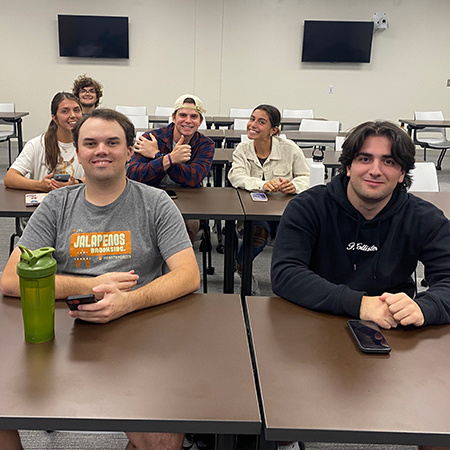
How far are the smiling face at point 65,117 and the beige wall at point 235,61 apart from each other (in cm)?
554

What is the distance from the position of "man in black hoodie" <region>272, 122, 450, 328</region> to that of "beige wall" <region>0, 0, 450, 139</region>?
6873 mm

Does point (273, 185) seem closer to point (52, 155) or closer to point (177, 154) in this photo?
point (177, 154)

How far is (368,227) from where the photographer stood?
5.21 ft

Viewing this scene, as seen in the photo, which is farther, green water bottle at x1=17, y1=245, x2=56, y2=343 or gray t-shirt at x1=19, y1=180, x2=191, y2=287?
gray t-shirt at x1=19, y1=180, x2=191, y2=287

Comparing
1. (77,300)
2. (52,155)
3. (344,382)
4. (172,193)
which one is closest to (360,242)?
(344,382)

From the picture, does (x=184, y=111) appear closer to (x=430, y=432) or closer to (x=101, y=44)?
(x=430, y=432)

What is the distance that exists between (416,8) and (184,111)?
656cm

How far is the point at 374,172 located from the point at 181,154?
139 centimetres

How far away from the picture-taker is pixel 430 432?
92 centimetres

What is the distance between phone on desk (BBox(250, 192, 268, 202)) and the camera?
2633 millimetres

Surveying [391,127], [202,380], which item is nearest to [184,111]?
[391,127]

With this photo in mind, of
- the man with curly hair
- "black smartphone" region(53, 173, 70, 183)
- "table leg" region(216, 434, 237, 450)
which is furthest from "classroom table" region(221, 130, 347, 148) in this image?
"table leg" region(216, 434, 237, 450)

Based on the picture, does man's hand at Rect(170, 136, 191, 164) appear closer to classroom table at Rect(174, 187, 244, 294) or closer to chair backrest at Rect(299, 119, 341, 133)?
classroom table at Rect(174, 187, 244, 294)

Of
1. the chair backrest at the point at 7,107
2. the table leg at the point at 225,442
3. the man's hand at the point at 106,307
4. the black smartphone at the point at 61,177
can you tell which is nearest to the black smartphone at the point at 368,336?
the table leg at the point at 225,442
